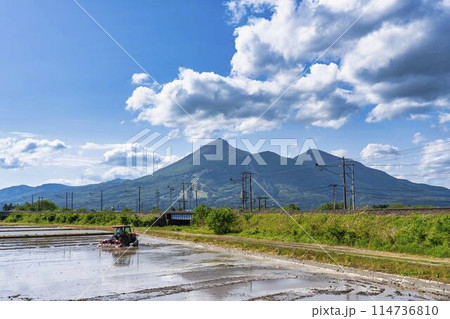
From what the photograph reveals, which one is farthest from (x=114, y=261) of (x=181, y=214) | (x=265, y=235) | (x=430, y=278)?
(x=181, y=214)

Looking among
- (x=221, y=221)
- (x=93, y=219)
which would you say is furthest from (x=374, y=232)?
(x=93, y=219)

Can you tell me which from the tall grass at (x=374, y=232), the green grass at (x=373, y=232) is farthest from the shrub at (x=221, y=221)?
the tall grass at (x=374, y=232)

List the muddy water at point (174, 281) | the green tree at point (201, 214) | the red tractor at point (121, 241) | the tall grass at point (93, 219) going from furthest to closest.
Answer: the tall grass at point (93, 219) → the green tree at point (201, 214) → the red tractor at point (121, 241) → the muddy water at point (174, 281)

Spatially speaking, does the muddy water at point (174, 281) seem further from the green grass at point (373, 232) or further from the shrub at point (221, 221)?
the shrub at point (221, 221)

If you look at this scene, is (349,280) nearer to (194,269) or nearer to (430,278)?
(430,278)

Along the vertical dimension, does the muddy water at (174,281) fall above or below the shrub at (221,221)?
below

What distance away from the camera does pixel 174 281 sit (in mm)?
20828

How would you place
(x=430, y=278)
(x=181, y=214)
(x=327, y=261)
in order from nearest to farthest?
(x=430, y=278)
(x=327, y=261)
(x=181, y=214)

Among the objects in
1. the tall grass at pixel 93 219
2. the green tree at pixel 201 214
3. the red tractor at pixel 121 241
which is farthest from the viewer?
the tall grass at pixel 93 219

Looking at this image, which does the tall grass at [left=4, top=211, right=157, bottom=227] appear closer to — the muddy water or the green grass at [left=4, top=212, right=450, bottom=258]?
the green grass at [left=4, top=212, right=450, bottom=258]

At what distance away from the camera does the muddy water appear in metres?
17.1

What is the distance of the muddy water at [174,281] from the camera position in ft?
56.2

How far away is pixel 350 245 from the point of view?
123ft
